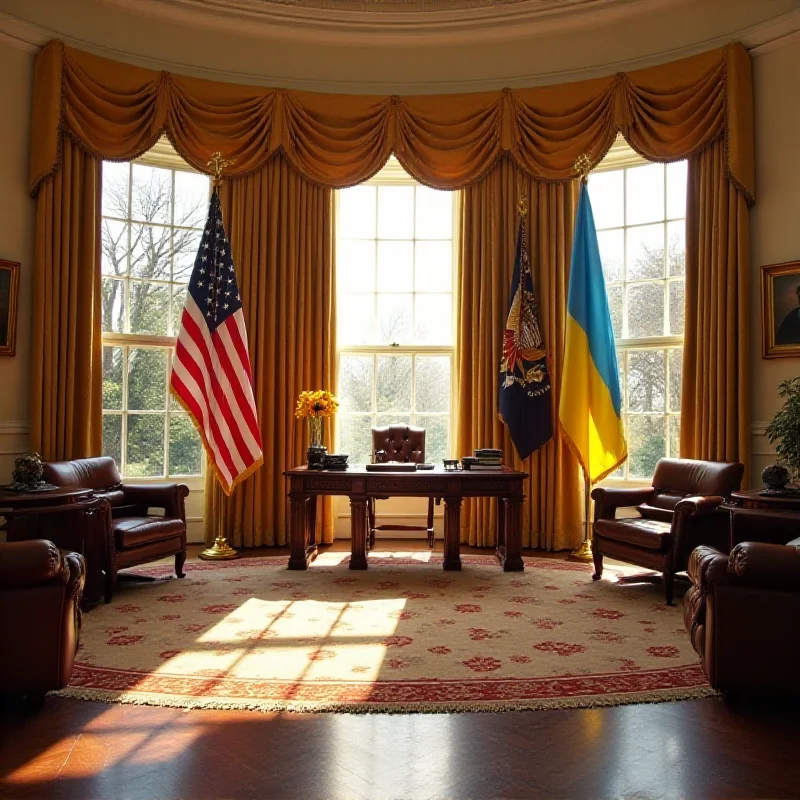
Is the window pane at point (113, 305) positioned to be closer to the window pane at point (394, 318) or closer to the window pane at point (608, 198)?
the window pane at point (394, 318)

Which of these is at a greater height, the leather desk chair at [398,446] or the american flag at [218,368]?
the american flag at [218,368]

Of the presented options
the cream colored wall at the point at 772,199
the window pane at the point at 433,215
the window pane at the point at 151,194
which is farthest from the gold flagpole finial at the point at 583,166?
the window pane at the point at 151,194

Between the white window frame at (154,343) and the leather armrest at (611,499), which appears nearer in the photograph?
the leather armrest at (611,499)

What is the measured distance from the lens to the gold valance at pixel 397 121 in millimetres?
6250

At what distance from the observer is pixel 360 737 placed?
114 inches

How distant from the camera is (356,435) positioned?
7.70 m

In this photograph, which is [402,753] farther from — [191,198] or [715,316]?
[191,198]

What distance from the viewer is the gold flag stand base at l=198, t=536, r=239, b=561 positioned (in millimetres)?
6559

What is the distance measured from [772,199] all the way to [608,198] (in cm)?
166

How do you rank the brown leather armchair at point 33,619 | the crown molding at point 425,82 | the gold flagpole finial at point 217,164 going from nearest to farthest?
the brown leather armchair at point 33,619
the crown molding at point 425,82
the gold flagpole finial at point 217,164

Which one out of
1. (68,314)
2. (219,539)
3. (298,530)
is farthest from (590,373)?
(68,314)

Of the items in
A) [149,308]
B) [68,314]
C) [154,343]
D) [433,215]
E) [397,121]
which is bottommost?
[154,343]

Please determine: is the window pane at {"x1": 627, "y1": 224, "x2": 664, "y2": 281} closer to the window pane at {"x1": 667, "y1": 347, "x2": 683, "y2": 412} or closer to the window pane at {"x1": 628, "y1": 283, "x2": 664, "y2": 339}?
the window pane at {"x1": 628, "y1": 283, "x2": 664, "y2": 339}

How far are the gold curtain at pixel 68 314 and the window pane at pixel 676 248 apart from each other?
4.99 metres
